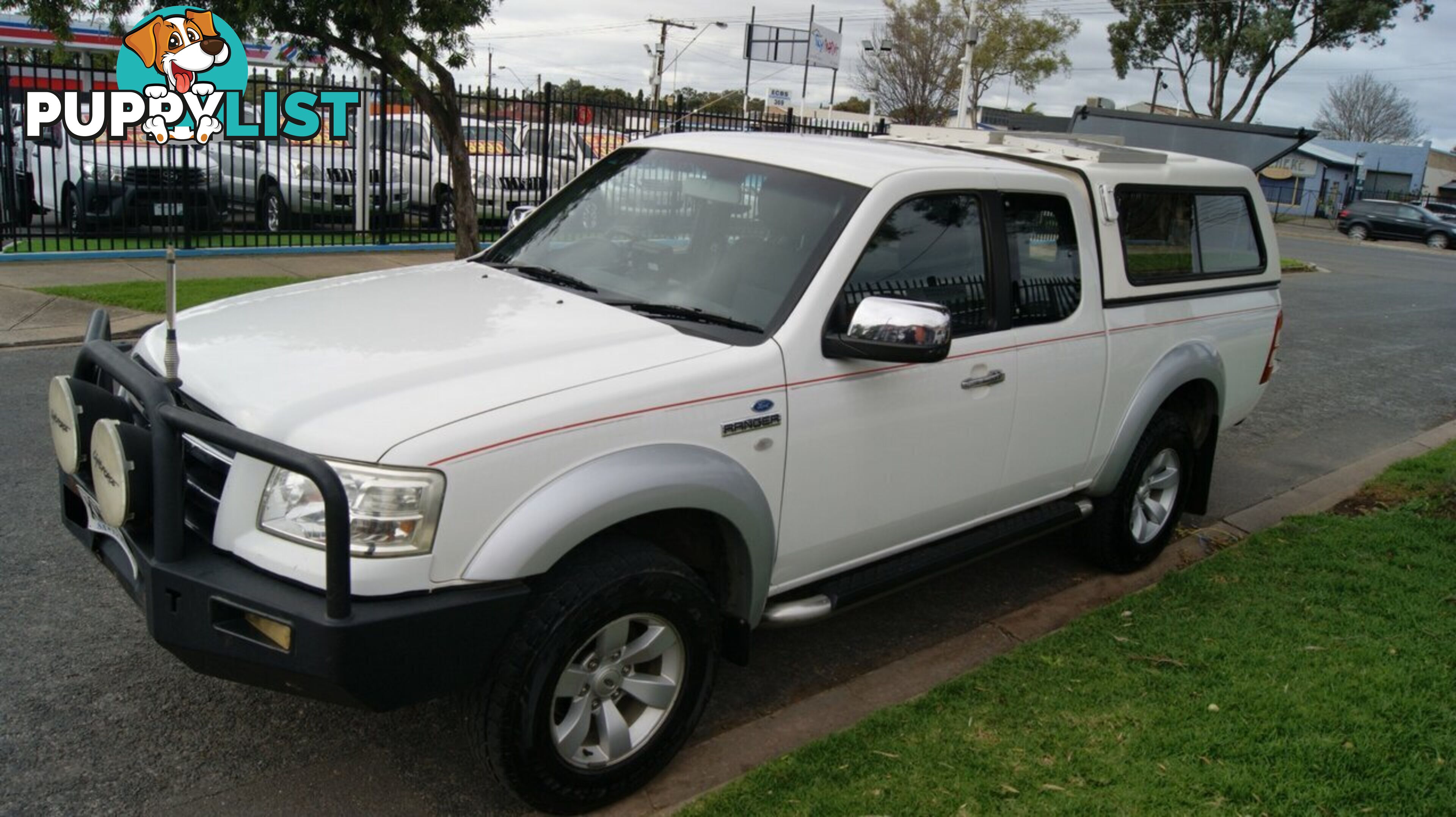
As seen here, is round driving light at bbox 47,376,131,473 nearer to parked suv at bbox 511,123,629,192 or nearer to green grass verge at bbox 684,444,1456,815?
green grass verge at bbox 684,444,1456,815

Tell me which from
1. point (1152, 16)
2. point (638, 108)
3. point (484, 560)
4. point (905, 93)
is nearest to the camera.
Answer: point (484, 560)

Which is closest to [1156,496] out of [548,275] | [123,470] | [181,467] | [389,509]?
[548,275]

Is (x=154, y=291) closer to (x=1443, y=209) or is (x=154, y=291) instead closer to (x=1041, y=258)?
(x=1041, y=258)

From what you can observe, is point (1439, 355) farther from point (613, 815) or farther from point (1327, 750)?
point (613, 815)

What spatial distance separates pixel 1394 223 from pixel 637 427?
4597 cm

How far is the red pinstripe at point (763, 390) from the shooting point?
289 cm

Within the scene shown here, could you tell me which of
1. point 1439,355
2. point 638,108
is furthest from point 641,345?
point 638,108

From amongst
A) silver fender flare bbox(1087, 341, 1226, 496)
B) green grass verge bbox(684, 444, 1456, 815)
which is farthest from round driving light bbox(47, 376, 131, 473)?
silver fender flare bbox(1087, 341, 1226, 496)

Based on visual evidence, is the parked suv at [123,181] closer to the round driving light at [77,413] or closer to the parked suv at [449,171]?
the parked suv at [449,171]

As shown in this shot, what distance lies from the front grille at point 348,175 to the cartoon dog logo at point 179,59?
4.90ft

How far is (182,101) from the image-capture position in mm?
14852

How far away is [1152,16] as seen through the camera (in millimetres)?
38906

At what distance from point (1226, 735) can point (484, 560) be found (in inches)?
97.0

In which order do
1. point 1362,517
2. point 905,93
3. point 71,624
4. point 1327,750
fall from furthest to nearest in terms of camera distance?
point 905,93, point 1362,517, point 71,624, point 1327,750
